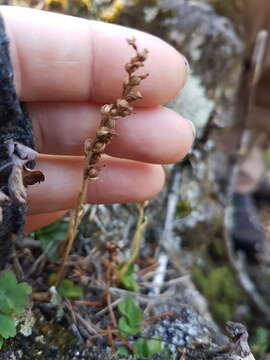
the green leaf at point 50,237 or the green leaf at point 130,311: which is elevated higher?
the green leaf at point 50,237

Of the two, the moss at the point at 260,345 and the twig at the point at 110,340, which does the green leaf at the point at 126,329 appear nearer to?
the twig at the point at 110,340

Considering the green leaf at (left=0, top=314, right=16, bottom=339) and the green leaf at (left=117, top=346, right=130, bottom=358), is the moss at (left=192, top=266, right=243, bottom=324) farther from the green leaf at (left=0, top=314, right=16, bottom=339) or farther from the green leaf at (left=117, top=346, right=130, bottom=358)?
the green leaf at (left=0, top=314, right=16, bottom=339)

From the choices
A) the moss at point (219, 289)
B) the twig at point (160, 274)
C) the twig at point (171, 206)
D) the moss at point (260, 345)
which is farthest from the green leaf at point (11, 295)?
the moss at point (219, 289)

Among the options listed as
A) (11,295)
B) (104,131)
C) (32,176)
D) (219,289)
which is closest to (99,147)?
(104,131)

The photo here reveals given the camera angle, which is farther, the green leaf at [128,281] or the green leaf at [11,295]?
the green leaf at [128,281]

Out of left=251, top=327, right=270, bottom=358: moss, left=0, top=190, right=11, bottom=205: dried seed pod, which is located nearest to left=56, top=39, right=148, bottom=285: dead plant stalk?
left=0, top=190, right=11, bottom=205: dried seed pod

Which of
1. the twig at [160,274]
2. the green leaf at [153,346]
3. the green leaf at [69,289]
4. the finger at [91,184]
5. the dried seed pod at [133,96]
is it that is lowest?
the twig at [160,274]

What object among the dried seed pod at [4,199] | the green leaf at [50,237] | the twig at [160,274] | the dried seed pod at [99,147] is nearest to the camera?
the dried seed pod at [4,199]

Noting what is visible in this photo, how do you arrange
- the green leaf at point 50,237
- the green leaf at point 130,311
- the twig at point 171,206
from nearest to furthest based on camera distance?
the green leaf at point 130,311 → the green leaf at point 50,237 → the twig at point 171,206
